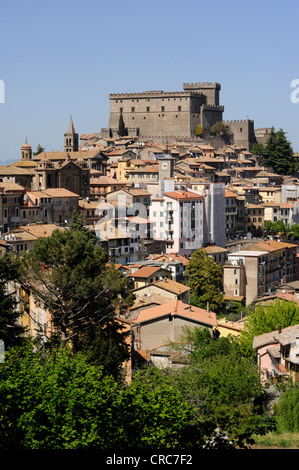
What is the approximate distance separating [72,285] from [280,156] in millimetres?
63553

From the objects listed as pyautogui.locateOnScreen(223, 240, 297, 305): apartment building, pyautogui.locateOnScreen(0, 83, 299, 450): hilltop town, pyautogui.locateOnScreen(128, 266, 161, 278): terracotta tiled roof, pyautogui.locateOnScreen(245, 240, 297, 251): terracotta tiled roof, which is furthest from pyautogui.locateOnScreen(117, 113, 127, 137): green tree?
pyautogui.locateOnScreen(128, 266, 161, 278): terracotta tiled roof

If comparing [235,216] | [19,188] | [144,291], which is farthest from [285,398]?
[235,216]

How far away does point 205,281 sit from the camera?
4703 centimetres

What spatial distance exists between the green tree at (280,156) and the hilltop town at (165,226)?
0.66 metres

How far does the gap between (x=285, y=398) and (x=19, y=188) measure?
34169mm

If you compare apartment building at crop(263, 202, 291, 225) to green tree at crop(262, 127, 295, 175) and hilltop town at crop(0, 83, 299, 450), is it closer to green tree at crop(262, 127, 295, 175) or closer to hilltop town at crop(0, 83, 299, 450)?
hilltop town at crop(0, 83, 299, 450)

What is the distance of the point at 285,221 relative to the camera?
220 feet

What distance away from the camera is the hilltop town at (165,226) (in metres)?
29.7

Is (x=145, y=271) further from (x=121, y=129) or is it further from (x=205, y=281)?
(x=121, y=129)

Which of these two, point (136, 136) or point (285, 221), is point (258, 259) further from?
point (136, 136)

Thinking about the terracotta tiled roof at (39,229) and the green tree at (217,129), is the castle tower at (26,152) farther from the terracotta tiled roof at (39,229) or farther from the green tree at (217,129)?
the green tree at (217,129)

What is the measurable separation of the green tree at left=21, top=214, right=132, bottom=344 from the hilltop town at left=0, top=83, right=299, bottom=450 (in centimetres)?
63

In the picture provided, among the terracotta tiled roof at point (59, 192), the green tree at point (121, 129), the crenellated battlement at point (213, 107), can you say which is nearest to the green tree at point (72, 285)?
the terracotta tiled roof at point (59, 192)

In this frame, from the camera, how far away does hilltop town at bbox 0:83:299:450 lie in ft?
97.3
